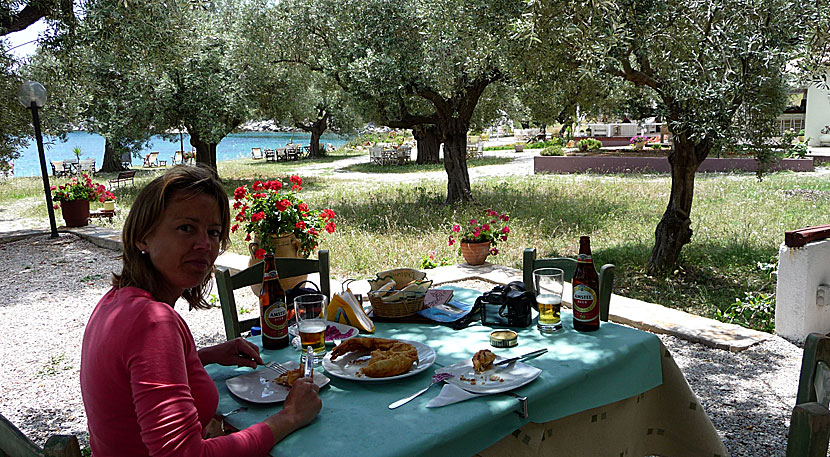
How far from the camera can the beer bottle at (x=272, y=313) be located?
7.28ft

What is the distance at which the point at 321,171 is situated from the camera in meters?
24.3

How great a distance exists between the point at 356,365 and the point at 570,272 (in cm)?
131

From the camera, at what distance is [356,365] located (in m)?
2.03

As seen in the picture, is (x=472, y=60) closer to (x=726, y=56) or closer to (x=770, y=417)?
(x=726, y=56)

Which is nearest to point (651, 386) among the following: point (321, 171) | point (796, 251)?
point (796, 251)

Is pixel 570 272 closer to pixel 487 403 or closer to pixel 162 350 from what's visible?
pixel 487 403

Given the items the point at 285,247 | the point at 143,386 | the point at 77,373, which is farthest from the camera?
the point at 285,247

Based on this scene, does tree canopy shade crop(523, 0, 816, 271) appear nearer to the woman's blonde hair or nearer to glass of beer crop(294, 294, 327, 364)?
glass of beer crop(294, 294, 327, 364)

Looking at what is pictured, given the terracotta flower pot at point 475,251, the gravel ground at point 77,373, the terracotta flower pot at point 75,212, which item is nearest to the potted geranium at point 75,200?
the terracotta flower pot at point 75,212

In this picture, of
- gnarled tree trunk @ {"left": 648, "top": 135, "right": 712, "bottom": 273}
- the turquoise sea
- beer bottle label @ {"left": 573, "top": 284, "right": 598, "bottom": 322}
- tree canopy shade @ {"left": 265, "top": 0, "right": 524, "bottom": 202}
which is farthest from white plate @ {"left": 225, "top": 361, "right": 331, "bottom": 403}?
the turquoise sea

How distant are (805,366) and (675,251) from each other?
5.93 metres

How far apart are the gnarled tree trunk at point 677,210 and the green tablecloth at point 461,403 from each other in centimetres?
506

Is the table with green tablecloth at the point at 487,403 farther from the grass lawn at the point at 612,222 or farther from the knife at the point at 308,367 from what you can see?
the grass lawn at the point at 612,222

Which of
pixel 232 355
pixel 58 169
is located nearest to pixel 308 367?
pixel 232 355
